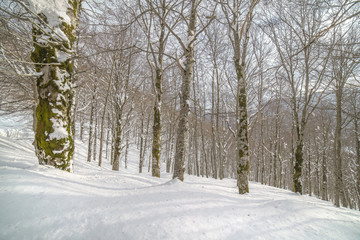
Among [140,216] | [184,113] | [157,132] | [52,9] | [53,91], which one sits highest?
[52,9]

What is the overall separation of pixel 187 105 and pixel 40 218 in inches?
136

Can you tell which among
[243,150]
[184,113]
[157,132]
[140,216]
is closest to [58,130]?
[140,216]

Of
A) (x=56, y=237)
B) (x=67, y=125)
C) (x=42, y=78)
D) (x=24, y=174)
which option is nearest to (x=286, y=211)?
(x=56, y=237)

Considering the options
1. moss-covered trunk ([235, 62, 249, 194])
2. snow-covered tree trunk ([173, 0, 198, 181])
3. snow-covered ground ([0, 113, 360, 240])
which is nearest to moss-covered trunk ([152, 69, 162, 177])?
snow-covered tree trunk ([173, 0, 198, 181])

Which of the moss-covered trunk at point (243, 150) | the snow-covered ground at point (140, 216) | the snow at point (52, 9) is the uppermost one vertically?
the snow at point (52, 9)

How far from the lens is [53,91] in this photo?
3449 mm

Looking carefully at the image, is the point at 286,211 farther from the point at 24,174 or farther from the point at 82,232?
the point at 24,174

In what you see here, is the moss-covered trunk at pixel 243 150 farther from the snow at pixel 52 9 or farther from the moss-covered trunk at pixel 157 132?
the snow at pixel 52 9

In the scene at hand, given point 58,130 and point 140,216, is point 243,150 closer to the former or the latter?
point 140,216

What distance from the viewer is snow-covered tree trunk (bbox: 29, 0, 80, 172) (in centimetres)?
336

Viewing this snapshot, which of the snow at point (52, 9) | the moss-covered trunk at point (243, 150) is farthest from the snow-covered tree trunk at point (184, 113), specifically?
the snow at point (52, 9)

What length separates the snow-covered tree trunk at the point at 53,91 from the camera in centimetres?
336

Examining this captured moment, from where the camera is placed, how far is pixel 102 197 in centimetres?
249

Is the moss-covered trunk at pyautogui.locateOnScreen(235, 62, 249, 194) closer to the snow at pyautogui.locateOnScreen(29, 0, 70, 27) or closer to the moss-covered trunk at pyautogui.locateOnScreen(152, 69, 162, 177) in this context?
the moss-covered trunk at pyautogui.locateOnScreen(152, 69, 162, 177)
